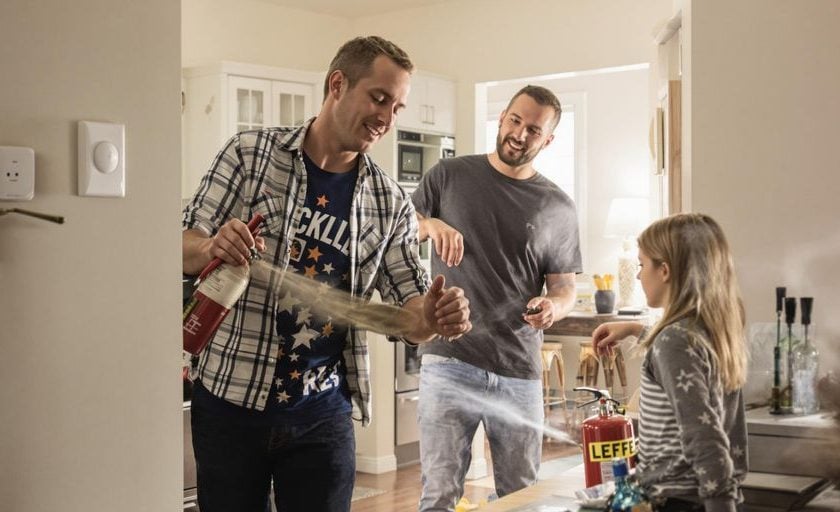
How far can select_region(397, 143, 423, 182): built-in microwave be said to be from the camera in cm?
604

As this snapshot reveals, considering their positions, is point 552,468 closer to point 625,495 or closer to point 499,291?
point 499,291

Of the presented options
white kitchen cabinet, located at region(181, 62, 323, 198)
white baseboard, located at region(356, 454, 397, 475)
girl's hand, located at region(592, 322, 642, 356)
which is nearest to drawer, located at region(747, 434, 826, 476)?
girl's hand, located at region(592, 322, 642, 356)

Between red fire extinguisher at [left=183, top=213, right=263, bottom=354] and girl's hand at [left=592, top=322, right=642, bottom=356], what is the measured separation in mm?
877

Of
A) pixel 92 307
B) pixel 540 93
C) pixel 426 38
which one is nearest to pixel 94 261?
pixel 92 307

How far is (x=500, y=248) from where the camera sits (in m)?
3.34

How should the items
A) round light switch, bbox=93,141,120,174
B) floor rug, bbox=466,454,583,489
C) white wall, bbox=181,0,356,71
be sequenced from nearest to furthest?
round light switch, bbox=93,141,120,174 → floor rug, bbox=466,454,583,489 → white wall, bbox=181,0,356,71

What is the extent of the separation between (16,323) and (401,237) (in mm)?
1001

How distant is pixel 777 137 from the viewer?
2.57 meters

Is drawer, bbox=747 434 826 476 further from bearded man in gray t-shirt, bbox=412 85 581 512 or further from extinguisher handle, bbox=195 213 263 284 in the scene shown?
extinguisher handle, bbox=195 213 263 284

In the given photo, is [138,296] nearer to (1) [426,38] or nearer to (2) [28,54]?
(2) [28,54]

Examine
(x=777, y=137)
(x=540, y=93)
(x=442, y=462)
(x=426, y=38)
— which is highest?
(x=426, y=38)

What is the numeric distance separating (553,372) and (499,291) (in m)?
A: 5.06

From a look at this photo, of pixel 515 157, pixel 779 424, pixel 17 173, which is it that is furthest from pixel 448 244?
pixel 17 173

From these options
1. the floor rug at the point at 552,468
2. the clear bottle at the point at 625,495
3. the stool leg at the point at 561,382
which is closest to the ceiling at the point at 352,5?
the stool leg at the point at 561,382
